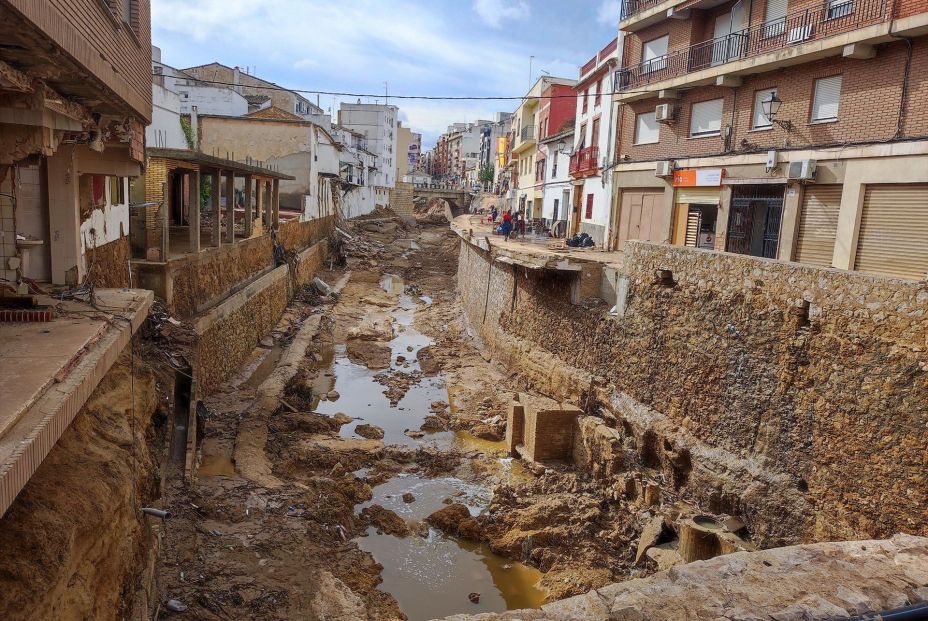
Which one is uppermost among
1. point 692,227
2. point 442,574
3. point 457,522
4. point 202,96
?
point 202,96

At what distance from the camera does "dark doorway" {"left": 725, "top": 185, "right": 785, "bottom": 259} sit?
47.5 ft

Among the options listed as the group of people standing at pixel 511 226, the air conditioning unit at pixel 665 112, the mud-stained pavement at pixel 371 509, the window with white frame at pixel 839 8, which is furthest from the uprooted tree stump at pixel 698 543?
the group of people standing at pixel 511 226

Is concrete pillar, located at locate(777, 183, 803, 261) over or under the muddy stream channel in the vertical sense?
over

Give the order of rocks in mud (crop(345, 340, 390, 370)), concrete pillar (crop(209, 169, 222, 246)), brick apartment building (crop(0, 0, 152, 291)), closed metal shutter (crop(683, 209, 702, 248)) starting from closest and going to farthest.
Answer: brick apartment building (crop(0, 0, 152, 291)), concrete pillar (crop(209, 169, 222, 246)), closed metal shutter (crop(683, 209, 702, 248)), rocks in mud (crop(345, 340, 390, 370))

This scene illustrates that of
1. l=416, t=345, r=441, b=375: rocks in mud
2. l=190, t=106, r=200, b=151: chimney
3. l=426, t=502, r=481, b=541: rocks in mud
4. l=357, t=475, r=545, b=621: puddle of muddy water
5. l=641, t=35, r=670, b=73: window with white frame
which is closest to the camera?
l=357, t=475, r=545, b=621: puddle of muddy water

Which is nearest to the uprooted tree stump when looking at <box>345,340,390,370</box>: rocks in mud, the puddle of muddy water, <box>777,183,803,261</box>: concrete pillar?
the puddle of muddy water

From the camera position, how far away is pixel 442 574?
8.95 metres

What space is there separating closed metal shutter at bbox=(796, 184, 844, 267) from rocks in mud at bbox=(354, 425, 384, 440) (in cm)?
1028

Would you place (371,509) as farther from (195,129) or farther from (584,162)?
Result: (195,129)

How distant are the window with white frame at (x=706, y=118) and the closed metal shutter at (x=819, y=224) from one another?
12.0 ft

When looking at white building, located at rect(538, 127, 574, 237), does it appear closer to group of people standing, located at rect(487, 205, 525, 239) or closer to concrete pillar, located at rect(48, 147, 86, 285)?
group of people standing, located at rect(487, 205, 525, 239)

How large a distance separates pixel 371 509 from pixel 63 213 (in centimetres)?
645

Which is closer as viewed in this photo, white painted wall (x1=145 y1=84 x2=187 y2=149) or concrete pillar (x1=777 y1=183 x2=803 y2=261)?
concrete pillar (x1=777 y1=183 x2=803 y2=261)

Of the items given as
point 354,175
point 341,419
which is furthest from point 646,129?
point 354,175
